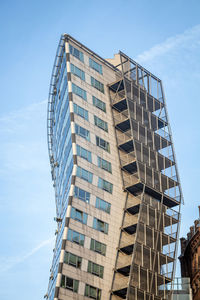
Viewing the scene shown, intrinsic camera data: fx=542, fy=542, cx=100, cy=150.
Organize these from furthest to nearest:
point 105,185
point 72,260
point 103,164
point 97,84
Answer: point 97,84 < point 103,164 < point 105,185 < point 72,260

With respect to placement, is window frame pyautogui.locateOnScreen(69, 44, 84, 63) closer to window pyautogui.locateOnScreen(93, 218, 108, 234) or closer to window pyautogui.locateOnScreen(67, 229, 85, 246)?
window pyautogui.locateOnScreen(93, 218, 108, 234)

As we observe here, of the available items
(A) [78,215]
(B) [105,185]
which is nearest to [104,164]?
(B) [105,185]

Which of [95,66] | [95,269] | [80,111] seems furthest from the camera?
[95,66]

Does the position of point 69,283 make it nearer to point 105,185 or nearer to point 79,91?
point 105,185

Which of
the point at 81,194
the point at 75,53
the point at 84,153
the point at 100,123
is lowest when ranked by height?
the point at 81,194

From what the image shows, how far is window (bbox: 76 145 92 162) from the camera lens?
277ft

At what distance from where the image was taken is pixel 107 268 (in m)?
80.1

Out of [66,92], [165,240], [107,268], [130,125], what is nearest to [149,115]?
[130,125]

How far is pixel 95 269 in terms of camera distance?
78562 millimetres

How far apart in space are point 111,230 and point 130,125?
733 inches

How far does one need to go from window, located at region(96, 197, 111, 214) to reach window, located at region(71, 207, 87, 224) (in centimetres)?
350

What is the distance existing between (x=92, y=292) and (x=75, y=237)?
26.4 feet

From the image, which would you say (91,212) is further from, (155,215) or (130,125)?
(130,125)

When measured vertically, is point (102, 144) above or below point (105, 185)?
above
